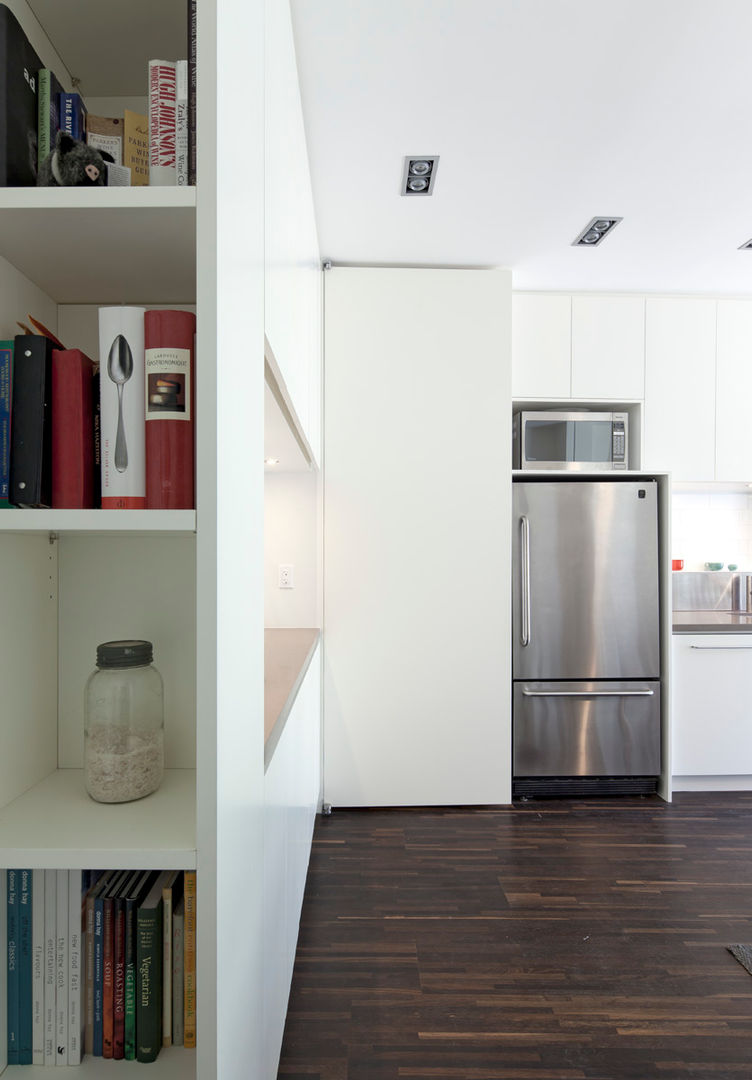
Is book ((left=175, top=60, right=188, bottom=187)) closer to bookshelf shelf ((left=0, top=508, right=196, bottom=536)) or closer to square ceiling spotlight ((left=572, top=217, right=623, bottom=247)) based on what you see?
bookshelf shelf ((left=0, top=508, right=196, bottom=536))

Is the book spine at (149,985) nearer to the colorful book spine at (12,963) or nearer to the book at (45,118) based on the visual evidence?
the colorful book spine at (12,963)

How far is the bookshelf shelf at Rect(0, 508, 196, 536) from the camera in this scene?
78 cm

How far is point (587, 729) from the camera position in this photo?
3381 mm

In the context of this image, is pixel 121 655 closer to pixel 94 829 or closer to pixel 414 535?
pixel 94 829

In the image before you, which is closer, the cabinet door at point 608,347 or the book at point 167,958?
the book at point 167,958

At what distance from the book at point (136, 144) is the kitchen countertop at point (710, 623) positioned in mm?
3254

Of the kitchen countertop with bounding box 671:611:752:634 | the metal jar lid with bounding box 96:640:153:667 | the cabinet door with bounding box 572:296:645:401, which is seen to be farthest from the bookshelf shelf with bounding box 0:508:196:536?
the kitchen countertop with bounding box 671:611:752:634

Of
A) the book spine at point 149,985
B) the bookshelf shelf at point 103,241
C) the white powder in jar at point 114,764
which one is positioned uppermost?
the bookshelf shelf at point 103,241

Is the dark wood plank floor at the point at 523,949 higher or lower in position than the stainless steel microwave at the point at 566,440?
lower

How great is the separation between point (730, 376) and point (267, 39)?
124 inches

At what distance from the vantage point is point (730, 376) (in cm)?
357

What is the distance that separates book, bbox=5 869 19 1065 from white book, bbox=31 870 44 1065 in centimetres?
2

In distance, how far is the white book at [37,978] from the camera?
917 mm

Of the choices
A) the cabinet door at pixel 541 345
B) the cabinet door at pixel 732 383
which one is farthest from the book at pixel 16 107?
the cabinet door at pixel 732 383
